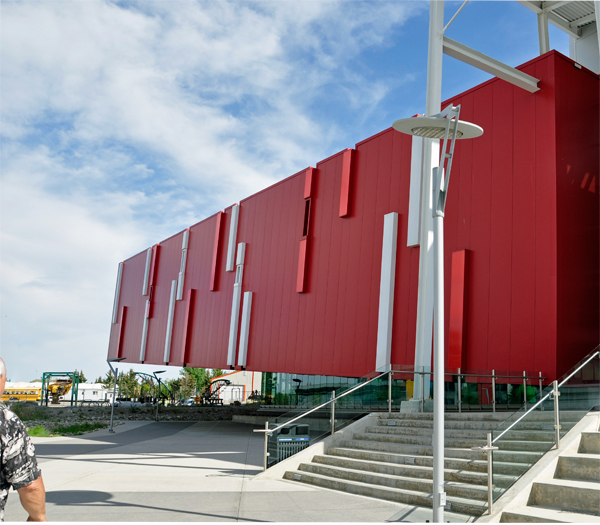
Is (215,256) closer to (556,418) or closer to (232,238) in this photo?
(232,238)

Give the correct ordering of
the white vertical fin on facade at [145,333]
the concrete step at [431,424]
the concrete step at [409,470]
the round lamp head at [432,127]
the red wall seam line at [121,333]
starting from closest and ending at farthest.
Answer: the round lamp head at [432,127], the concrete step at [409,470], the concrete step at [431,424], the white vertical fin on facade at [145,333], the red wall seam line at [121,333]

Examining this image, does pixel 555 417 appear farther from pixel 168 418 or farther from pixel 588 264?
pixel 168 418

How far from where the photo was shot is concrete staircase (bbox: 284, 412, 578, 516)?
8.11m

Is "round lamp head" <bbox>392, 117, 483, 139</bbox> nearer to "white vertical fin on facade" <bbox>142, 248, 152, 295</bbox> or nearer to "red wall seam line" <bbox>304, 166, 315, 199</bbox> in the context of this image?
"red wall seam line" <bbox>304, 166, 315, 199</bbox>

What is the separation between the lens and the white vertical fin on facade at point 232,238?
29.1 m

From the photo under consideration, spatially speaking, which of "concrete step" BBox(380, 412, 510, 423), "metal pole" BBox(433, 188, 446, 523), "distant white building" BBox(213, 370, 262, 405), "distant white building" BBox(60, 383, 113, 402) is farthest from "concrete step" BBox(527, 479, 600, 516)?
"distant white building" BBox(60, 383, 113, 402)

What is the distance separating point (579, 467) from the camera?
792 centimetres

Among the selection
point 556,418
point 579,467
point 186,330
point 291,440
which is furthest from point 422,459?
point 186,330

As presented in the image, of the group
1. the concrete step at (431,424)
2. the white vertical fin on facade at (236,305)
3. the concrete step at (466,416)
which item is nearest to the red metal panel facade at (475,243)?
the white vertical fin on facade at (236,305)

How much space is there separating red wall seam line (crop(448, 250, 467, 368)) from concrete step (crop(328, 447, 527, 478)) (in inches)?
193

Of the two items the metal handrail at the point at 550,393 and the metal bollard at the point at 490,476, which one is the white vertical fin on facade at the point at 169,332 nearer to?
the metal handrail at the point at 550,393

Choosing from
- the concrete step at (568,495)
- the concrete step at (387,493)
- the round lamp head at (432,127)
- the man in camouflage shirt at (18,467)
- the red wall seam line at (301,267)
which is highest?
the red wall seam line at (301,267)

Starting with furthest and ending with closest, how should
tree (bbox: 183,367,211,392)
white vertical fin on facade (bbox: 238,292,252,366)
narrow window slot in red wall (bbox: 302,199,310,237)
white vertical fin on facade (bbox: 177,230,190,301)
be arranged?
1. tree (bbox: 183,367,211,392)
2. white vertical fin on facade (bbox: 177,230,190,301)
3. white vertical fin on facade (bbox: 238,292,252,366)
4. narrow window slot in red wall (bbox: 302,199,310,237)

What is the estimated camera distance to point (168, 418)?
32531 mm
